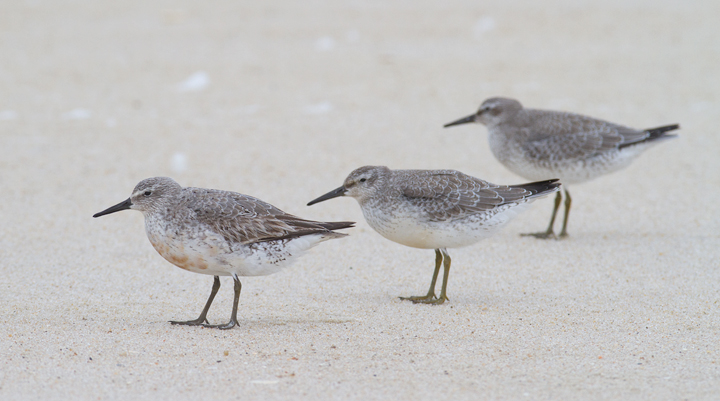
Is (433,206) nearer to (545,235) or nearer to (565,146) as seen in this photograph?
(545,235)

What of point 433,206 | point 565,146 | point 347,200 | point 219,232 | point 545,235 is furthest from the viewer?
point 347,200

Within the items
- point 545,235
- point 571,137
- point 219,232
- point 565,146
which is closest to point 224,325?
point 219,232

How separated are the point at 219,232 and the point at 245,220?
0.64 ft

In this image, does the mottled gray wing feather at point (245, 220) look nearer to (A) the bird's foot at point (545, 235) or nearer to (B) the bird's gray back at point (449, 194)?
(B) the bird's gray back at point (449, 194)

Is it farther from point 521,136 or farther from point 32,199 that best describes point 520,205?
point 32,199

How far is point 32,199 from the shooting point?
8.17 m

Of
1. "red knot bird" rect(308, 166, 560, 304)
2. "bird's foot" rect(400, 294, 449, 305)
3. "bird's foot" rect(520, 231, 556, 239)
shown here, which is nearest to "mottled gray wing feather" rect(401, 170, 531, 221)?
"red knot bird" rect(308, 166, 560, 304)

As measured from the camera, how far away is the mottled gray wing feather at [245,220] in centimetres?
521

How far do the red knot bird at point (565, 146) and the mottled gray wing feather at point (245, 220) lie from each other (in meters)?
3.13

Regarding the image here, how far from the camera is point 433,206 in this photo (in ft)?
19.5

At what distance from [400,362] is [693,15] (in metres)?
11.4

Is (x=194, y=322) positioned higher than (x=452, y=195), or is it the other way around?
(x=452, y=195)

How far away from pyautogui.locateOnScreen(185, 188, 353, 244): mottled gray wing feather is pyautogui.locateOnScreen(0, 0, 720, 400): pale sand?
63 centimetres

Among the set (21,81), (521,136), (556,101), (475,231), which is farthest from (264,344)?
(21,81)
